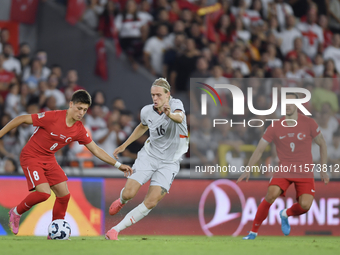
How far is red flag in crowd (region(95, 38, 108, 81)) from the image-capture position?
1291 centimetres

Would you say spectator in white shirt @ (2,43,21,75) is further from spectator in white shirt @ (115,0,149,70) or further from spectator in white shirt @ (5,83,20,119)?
spectator in white shirt @ (115,0,149,70)

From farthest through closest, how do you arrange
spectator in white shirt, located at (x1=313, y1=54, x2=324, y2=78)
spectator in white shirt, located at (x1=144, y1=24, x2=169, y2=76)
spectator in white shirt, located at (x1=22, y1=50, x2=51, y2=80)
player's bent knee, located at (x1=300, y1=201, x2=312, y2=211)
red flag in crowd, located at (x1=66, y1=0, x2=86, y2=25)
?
1. spectator in white shirt, located at (x1=313, y1=54, x2=324, y2=78)
2. red flag in crowd, located at (x1=66, y1=0, x2=86, y2=25)
3. spectator in white shirt, located at (x1=144, y1=24, x2=169, y2=76)
4. spectator in white shirt, located at (x1=22, y1=50, x2=51, y2=80)
5. player's bent knee, located at (x1=300, y1=201, x2=312, y2=211)

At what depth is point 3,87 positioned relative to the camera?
11.7m

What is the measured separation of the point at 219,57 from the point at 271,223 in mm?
4756

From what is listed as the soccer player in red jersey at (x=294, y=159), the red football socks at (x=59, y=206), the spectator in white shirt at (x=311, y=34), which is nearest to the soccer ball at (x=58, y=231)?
the red football socks at (x=59, y=206)

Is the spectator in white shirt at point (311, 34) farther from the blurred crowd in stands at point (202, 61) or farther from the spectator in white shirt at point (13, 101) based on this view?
the spectator in white shirt at point (13, 101)

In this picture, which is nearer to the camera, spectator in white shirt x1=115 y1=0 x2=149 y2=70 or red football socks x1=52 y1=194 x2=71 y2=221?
red football socks x1=52 y1=194 x2=71 y2=221

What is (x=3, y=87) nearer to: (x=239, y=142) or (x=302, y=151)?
(x=239, y=142)

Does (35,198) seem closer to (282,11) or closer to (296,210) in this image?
(296,210)

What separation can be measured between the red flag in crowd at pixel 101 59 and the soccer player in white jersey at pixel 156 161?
541cm

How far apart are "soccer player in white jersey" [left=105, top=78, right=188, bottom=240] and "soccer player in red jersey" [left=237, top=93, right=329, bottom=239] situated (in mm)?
1365

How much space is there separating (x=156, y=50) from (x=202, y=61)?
1.43 m

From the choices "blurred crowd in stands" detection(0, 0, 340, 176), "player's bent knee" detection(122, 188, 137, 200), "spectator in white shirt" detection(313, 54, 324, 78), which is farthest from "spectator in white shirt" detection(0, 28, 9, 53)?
"spectator in white shirt" detection(313, 54, 324, 78)

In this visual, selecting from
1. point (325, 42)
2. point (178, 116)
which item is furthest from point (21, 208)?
point (325, 42)
